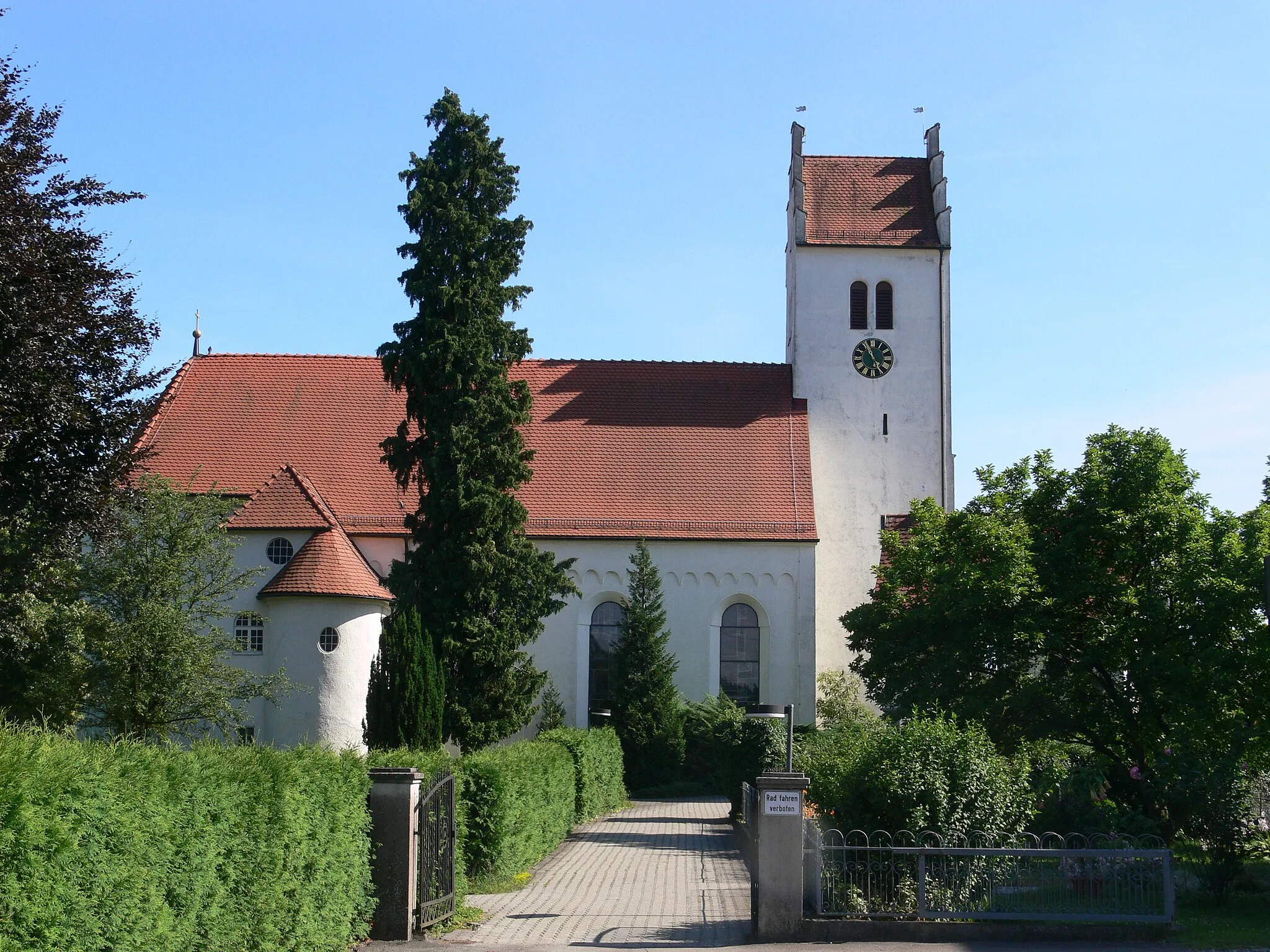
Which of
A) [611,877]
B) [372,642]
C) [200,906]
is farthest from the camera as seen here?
[372,642]

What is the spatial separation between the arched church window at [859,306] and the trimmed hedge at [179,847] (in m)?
29.3

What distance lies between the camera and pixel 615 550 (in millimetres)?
36062

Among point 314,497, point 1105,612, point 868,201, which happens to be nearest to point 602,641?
point 314,497

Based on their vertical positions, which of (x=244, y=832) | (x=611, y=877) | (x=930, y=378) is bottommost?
(x=611, y=877)

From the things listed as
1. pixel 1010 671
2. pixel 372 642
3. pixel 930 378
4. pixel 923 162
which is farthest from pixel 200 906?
pixel 923 162

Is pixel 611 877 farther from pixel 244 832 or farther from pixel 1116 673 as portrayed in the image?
pixel 1116 673

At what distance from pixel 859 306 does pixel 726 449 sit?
6.36 metres

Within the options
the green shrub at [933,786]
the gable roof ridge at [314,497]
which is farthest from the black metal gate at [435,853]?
the gable roof ridge at [314,497]

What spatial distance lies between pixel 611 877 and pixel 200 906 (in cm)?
974

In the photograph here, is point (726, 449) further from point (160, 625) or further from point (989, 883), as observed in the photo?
point (989, 883)

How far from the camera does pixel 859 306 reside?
39094 mm

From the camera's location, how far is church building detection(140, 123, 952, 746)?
117 feet

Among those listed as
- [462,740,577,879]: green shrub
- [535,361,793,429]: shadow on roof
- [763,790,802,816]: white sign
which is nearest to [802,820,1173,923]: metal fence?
[763,790,802,816]: white sign

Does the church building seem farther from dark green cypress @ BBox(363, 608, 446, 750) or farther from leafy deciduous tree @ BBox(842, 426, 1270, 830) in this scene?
leafy deciduous tree @ BBox(842, 426, 1270, 830)
